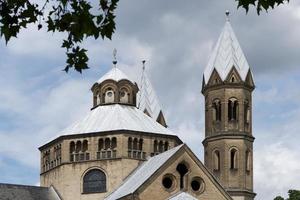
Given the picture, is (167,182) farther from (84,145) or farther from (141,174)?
(84,145)

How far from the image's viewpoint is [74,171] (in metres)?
60.0

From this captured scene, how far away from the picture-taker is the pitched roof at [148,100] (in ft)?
278

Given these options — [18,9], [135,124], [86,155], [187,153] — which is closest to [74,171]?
[86,155]

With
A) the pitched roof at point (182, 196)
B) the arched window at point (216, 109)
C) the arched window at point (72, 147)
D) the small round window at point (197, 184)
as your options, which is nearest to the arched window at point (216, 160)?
the arched window at point (216, 109)

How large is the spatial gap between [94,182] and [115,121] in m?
4.64

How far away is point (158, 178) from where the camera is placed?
52.7m

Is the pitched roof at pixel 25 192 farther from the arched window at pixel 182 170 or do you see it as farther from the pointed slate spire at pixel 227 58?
the pointed slate spire at pixel 227 58

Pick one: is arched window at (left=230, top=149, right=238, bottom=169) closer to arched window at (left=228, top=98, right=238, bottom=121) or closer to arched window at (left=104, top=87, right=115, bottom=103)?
arched window at (left=228, top=98, right=238, bottom=121)

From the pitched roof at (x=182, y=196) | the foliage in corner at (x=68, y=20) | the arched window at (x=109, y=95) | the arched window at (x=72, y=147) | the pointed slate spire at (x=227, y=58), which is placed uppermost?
the pointed slate spire at (x=227, y=58)

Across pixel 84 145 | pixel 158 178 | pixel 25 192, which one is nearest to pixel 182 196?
pixel 158 178

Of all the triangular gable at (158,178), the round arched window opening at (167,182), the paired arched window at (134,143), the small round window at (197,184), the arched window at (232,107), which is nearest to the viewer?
the triangular gable at (158,178)

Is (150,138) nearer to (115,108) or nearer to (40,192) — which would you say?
(115,108)

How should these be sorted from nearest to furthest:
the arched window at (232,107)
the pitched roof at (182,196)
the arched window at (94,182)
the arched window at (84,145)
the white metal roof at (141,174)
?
the pitched roof at (182,196) < the white metal roof at (141,174) < the arched window at (94,182) < the arched window at (84,145) < the arched window at (232,107)

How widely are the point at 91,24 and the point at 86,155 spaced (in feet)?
161
